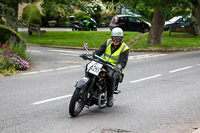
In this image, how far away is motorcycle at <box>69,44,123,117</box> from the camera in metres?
6.93

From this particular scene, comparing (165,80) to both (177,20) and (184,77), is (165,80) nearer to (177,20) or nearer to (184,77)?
(184,77)

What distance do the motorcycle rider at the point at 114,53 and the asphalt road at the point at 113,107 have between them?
21.3 inches

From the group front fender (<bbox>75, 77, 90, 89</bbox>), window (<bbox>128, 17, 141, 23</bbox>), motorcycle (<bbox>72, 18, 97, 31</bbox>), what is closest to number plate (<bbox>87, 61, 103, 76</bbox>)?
front fender (<bbox>75, 77, 90, 89</bbox>)

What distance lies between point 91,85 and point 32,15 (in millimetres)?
32327

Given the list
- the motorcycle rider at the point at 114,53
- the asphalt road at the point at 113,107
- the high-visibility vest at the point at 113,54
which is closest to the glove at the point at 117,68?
the motorcycle rider at the point at 114,53

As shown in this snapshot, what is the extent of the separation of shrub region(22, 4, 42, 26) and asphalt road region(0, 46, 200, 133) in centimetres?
2357

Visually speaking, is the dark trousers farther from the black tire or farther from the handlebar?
the black tire

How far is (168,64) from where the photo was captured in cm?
1608

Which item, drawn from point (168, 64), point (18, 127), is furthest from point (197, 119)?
point (168, 64)

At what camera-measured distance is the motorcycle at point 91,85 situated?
22.7 feet

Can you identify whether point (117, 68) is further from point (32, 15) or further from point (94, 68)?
point (32, 15)

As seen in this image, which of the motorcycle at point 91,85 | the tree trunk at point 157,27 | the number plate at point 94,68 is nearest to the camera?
the motorcycle at point 91,85

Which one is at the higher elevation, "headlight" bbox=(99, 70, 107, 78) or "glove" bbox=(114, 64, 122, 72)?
"glove" bbox=(114, 64, 122, 72)

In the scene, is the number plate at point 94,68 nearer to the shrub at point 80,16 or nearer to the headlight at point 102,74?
the headlight at point 102,74
